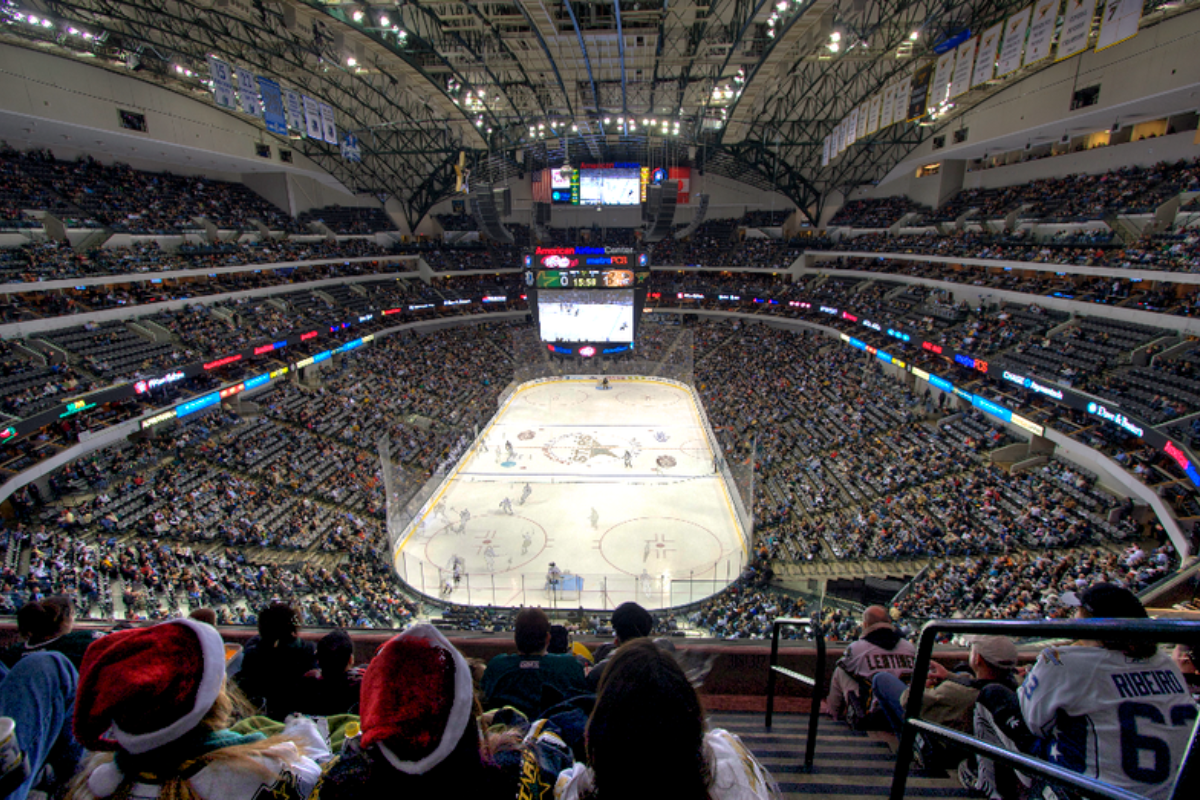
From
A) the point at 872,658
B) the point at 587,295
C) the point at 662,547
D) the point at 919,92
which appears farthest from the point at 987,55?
the point at 872,658

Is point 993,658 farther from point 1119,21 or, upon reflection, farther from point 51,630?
point 1119,21

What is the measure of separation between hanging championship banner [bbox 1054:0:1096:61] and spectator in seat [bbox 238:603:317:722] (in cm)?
1904

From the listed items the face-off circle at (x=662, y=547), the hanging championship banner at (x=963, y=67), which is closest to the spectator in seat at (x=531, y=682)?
the face-off circle at (x=662, y=547)

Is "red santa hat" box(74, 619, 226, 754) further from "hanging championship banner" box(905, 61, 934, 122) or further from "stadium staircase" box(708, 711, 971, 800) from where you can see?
"hanging championship banner" box(905, 61, 934, 122)

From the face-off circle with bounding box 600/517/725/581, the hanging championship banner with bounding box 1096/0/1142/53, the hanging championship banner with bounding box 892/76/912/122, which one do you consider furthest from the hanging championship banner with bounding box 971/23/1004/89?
the face-off circle with bounding box 600/517/725/581

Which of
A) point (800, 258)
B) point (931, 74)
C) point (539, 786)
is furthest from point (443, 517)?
point (800, 258)

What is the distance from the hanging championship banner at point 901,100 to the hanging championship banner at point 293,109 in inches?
887

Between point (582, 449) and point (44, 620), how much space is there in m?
23.3

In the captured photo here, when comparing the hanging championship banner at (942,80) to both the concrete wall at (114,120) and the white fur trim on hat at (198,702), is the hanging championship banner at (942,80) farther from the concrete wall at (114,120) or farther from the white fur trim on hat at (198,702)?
the concrete wall at (114,120)

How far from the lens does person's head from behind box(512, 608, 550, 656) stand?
2.95m

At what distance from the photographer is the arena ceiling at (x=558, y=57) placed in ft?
66.3

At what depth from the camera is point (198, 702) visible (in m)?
1.49

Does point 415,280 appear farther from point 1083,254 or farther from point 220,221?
point 1083,254

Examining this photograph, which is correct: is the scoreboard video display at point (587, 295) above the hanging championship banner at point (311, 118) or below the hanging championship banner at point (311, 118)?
below
